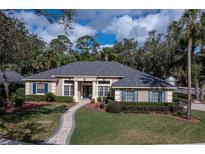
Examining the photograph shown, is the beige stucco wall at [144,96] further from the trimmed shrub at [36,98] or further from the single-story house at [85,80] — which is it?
the trimmed shrub at [36,98]

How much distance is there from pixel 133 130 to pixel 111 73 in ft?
48.3

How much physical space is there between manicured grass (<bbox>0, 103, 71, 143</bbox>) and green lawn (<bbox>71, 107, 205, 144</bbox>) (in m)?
1.80

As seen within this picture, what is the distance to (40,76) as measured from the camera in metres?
32.7

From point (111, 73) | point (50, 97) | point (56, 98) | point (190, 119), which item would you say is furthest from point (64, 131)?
point (111, 73)

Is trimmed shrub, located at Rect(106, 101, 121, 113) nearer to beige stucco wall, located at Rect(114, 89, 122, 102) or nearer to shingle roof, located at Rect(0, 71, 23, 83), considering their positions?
beige stucco wall, located at Rect(114, 89, 122, 102)

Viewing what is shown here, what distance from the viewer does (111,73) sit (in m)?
31.9

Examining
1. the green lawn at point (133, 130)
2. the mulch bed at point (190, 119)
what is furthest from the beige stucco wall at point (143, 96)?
the mulch bed at point (190, 119)

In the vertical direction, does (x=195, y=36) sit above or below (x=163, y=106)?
above

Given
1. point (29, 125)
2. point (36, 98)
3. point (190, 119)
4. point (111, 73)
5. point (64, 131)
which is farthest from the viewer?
point (111, 73)

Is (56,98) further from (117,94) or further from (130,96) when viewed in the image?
(130,96)

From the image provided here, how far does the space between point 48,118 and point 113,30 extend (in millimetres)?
24017

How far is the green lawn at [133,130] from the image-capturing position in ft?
50.6

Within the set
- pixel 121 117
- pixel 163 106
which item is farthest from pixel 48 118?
pixel 163 106

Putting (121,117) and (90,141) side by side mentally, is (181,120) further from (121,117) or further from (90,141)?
(90,141)
